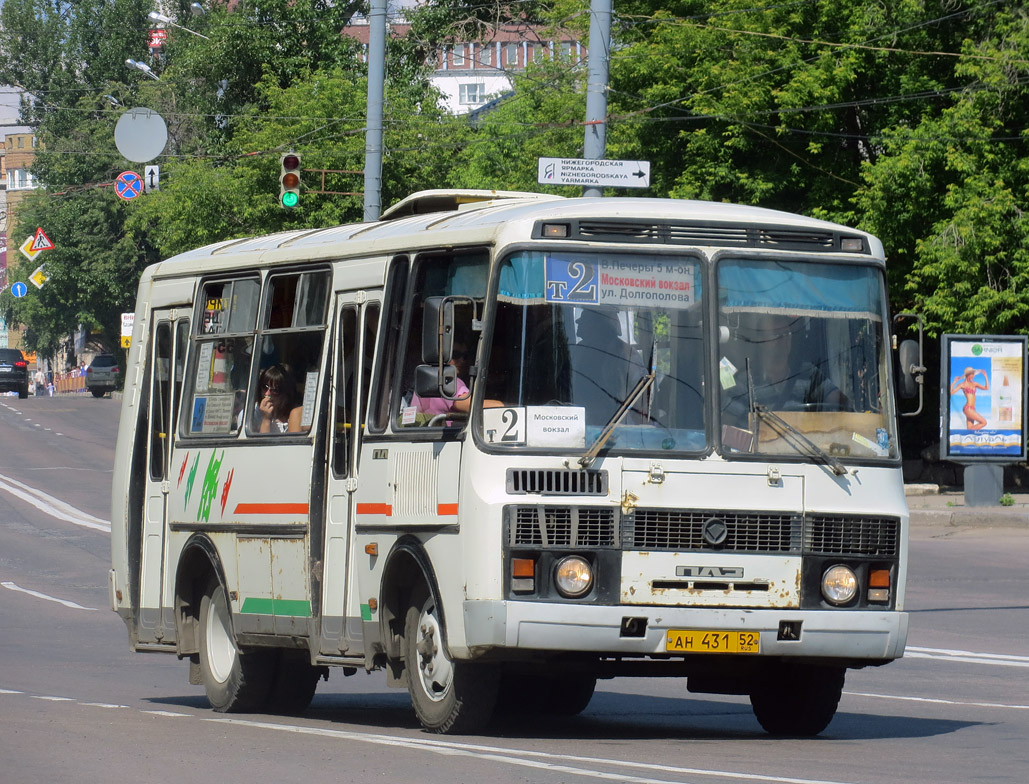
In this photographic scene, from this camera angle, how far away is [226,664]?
1259 cm

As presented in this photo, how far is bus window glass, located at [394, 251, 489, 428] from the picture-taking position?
9.87 metres

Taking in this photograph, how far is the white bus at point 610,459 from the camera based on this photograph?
9.55m

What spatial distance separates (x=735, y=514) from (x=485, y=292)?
1.64 meters

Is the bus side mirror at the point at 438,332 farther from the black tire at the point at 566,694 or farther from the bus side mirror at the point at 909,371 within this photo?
the black tire at the point at 566,694

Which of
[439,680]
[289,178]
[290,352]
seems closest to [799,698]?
[439,680]

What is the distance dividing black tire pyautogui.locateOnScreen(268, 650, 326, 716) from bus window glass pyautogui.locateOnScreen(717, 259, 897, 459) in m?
3.91

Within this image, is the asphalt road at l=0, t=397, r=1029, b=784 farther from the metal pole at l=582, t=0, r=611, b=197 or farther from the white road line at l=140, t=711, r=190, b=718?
the metal pole at l=582, t=0, r=611, b=197

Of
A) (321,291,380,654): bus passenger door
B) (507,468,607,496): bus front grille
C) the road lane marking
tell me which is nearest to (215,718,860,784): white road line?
(321,291,380,654): bus passenger door

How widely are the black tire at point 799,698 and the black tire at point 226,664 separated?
10.4 feet

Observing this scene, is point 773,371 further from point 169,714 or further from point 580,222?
point 169,714

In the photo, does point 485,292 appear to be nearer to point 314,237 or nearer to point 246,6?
point 314,237

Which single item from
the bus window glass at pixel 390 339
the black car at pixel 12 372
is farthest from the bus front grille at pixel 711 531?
the black car at pixel 12 372

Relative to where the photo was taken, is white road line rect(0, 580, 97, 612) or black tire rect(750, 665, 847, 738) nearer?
black tire rect(750, 665, 847, 738)

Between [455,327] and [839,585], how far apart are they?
2.28 m
